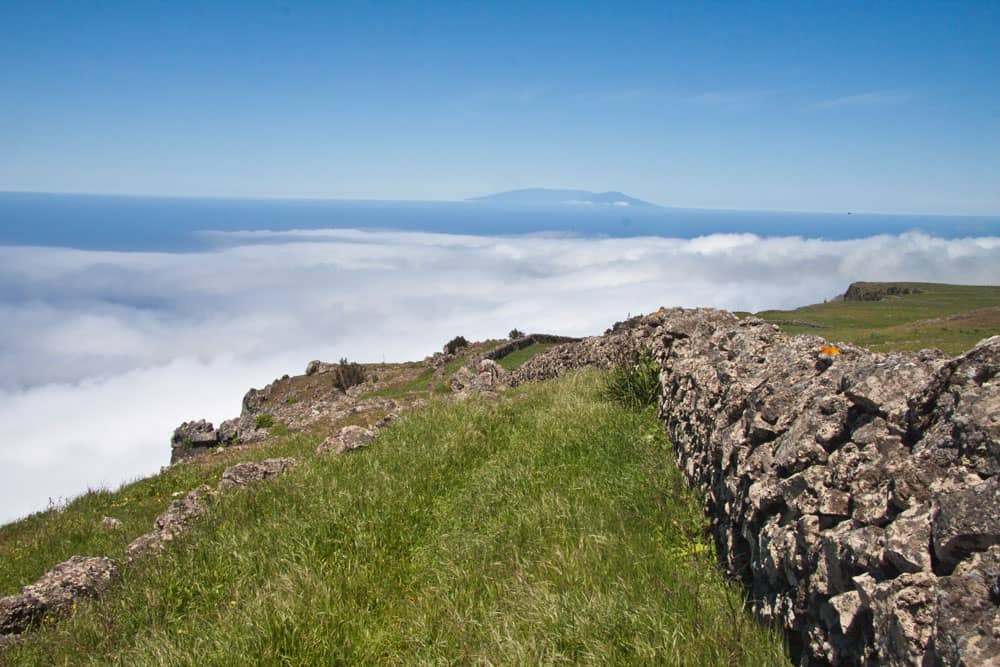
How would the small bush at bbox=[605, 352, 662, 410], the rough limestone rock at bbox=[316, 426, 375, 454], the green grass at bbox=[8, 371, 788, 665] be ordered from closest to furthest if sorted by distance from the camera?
the green grass at bbox=[8, 371, 788, 665] < the small bush at bbox=[605, 352, 662, 410] < the rough limestone rock at bbox=[316, 426, 375, 454]

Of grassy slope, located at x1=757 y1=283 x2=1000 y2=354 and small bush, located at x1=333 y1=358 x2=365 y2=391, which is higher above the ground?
grassy slope, located at x1=757 y1=283 x2=1000 y2=354

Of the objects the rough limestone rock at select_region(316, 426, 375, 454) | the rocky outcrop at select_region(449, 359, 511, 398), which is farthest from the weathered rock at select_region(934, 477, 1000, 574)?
the rocky outcrop at select_region(449, 359, 511, 398)

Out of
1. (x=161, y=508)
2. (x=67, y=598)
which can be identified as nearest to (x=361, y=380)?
(x=161, y=508)

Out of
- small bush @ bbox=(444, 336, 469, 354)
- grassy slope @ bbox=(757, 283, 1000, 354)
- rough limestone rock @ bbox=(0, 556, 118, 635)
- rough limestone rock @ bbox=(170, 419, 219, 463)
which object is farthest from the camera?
small bush @ bbox=(444, 336, 469, 354)

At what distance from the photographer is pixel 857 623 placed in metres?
2.84

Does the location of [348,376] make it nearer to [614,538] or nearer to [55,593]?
[55,593]

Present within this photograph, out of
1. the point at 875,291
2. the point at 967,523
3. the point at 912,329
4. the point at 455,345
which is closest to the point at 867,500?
the point at 967,523

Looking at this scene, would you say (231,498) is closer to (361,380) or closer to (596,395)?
(596,395)

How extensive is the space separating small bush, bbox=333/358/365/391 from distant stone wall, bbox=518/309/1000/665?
1238 inches

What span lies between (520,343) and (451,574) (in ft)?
96.6

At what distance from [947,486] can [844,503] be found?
1.90 ft

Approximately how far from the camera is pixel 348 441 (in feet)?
33.6

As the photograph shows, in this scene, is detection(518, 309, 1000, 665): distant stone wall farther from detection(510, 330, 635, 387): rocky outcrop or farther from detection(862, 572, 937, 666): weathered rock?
detection(510, 330, 635, 387): rocky outcrop

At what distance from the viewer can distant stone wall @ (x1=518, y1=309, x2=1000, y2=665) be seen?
8.10 feet
